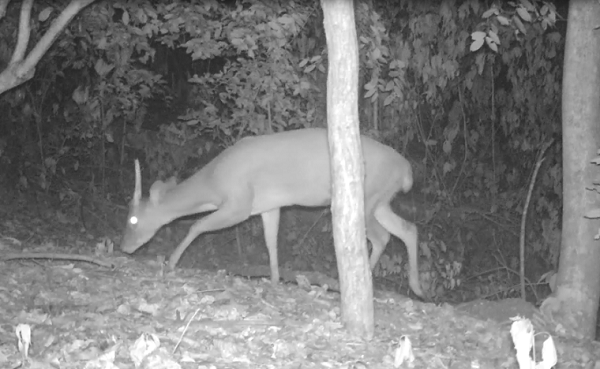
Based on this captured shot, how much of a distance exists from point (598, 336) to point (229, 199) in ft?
16.2

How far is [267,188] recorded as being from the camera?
7.96 meters

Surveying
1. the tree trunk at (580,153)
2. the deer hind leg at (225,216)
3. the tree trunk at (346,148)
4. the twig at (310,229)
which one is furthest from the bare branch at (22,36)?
the twig at (310,229)

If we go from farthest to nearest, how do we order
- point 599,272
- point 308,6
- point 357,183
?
point 308,6, point 599,272, point 357,183

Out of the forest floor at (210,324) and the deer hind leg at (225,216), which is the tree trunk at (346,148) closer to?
the forest floor at (210,324)

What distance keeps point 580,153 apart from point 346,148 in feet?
8.76

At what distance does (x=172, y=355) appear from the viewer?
12.6ft

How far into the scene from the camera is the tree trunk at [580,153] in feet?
20.1

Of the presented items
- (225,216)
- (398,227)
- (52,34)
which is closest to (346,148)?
(52,34)

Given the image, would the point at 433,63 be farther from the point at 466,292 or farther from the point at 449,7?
the point at 466,292

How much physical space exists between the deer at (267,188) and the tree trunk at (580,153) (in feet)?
7.07

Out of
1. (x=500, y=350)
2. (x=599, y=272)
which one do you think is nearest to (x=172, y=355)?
(x=500, y=350)

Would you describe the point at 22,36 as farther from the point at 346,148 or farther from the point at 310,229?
the point at 310,229

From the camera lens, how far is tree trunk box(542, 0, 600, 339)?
6113mm

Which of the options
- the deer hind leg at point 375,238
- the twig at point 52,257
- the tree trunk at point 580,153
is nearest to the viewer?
the twig at point 52,257
